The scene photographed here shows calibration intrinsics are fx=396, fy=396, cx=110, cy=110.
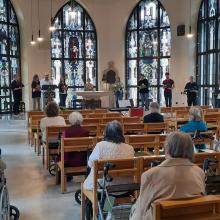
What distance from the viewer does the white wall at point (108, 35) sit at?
14859 millimetres

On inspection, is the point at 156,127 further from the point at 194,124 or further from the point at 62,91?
the point at 62,91

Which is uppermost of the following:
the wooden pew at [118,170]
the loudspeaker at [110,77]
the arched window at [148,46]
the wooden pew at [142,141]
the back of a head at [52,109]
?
the arched window at [148,46]

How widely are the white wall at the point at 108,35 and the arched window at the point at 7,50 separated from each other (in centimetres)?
27

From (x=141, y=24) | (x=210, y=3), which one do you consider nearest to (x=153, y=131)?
(x=210, y=3)

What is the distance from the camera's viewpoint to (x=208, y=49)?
14.3m

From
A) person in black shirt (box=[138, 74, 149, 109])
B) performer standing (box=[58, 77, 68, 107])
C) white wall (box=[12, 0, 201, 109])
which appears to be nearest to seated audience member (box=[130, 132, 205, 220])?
person in black shirt (box=[138, 74, 149, 109])

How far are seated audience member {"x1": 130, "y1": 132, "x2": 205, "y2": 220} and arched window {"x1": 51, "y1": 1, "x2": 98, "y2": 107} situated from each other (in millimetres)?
13332

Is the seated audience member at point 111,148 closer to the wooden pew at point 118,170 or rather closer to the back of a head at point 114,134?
the back of a head at point 114,134

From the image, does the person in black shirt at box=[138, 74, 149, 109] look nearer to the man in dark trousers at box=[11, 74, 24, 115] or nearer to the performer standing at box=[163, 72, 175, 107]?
the performer standing at box=[163, 72, 175, 107]

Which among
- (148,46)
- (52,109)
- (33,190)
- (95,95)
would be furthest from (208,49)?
(33,190)

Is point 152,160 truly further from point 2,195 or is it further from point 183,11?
point 183,11

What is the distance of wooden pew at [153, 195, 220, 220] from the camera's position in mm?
2121

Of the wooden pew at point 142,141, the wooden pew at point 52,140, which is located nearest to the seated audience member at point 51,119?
the wooden pew at point 52,140

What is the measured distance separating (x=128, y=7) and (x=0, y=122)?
24.5 ft
